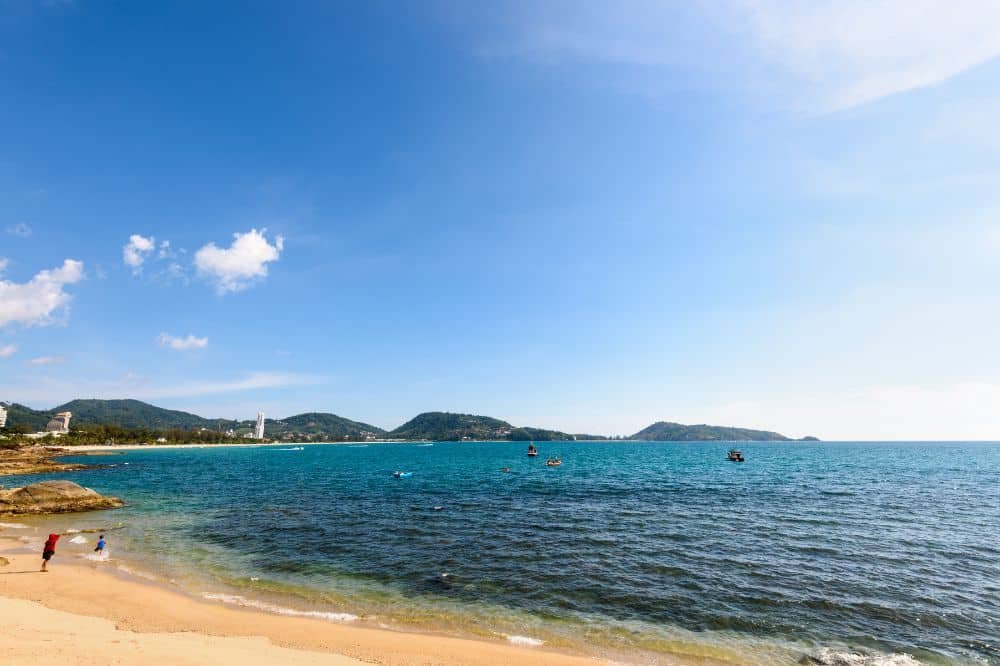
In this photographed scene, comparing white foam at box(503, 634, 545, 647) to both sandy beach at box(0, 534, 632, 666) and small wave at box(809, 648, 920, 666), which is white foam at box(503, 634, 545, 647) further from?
Answer: small wave at box(809, 648, 920, 666)

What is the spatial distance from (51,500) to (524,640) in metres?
55.0

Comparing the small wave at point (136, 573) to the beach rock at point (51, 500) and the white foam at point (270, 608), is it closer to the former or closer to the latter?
the white foam at point (270, 608)

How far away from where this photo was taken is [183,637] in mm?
17422

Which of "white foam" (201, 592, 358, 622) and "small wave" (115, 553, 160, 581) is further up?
"white foam" (201, 592, 358, 622)

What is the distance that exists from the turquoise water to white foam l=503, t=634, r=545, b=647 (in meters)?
0.14

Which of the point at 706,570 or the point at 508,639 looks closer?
the point at 508,639

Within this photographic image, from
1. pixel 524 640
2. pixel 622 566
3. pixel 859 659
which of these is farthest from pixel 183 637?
pixel 859 659

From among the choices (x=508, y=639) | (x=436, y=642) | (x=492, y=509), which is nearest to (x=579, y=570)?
(x=508, y=639)

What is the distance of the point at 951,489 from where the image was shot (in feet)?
232

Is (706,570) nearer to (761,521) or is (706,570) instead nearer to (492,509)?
(761,521)

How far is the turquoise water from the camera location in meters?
19.7

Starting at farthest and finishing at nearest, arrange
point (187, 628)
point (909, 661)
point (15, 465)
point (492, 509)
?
point (15, 465) < point (492, 509) < point (187, 628) < point (909, 661)

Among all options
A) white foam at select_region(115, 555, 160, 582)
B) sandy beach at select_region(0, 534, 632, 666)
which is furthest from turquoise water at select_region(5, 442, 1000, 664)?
sandy beach at select_region(0, 534, 632, 666)

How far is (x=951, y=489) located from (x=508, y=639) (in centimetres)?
8717
